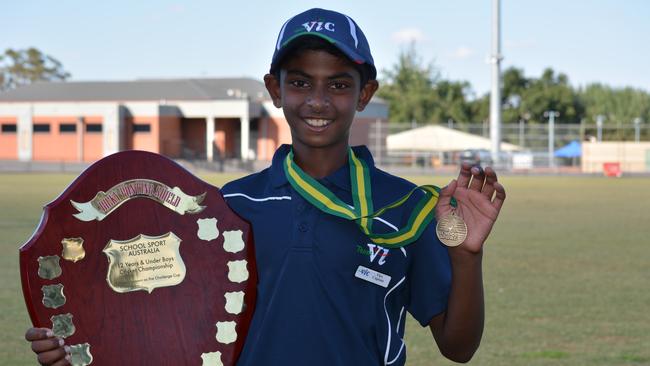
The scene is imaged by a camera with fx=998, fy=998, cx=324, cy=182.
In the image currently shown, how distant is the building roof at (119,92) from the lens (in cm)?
6775

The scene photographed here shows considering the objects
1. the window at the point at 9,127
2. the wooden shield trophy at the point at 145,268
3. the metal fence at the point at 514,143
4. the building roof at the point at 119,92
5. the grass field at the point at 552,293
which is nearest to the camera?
the wooden shield trophy at the point at 145,268

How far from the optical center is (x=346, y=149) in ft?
8.70

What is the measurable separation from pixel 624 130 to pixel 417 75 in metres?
24.5

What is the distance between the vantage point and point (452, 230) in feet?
7.84

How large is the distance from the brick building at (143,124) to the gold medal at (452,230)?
196 feet

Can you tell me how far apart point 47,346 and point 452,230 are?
39.4 inches

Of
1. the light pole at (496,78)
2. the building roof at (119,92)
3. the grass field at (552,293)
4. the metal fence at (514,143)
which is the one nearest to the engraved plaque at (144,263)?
the grass field at (552,293)

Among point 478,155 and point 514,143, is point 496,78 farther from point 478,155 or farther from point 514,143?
point 514,143

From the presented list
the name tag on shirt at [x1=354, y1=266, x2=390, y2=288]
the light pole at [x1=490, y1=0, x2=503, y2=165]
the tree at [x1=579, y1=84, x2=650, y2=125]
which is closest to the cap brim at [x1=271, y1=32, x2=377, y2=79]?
the name tag on shirt at [x1=354, y1=266, x2=390, y2=288]

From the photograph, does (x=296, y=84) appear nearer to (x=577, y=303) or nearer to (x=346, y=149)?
(x=346, y=149)

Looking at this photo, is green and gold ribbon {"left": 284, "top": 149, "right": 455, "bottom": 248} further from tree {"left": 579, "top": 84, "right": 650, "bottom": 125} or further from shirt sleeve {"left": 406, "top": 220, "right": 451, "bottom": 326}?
tree {"left": 579, "top": 84, "right": 650, "bottom": 125}

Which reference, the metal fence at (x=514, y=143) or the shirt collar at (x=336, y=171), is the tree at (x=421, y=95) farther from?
the shirt collar at (x=336, y=171)

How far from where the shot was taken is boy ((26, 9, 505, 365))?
7.85ft

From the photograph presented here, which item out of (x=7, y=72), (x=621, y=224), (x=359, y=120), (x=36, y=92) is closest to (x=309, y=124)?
(x=621, y=224)
